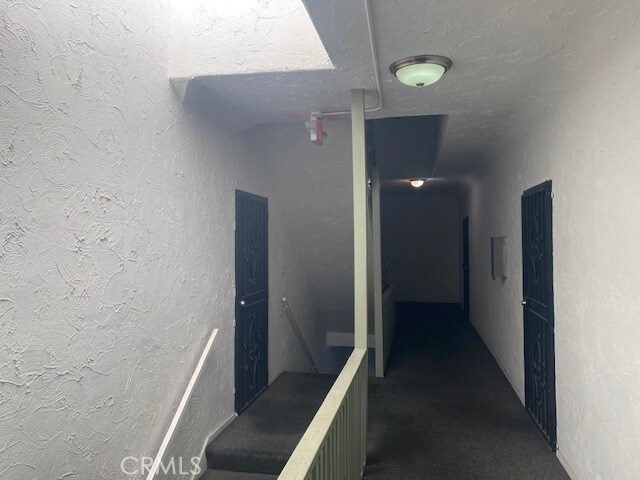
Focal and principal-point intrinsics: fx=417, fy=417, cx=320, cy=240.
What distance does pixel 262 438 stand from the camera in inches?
114

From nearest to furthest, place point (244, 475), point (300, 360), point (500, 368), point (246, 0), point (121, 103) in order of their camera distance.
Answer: point (121, 103), point (246, 0), point (244, 475), point (500, 368), point (300, 360)

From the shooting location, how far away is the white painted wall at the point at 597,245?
65.6 inches

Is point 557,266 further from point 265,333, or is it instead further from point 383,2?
point 265,333

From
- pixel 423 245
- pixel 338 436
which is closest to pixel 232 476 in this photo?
pixel 338 436

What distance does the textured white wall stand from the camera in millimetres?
1454

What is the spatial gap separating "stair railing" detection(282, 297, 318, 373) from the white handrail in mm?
1630

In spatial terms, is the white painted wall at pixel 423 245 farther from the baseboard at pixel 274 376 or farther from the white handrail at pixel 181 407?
the white handrail at pixel 181 407

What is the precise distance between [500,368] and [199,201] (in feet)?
11.4

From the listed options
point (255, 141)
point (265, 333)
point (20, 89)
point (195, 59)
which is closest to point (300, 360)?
point (265, 333)

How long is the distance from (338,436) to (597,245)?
151 centimetres

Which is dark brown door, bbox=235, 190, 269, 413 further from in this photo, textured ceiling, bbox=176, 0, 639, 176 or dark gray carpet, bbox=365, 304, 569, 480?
dark gray carpet, bbox=365, 304, 569, 480

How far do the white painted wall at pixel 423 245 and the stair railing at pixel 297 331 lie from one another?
13.0ft

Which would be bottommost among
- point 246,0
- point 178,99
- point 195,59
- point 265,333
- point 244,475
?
point 244,475

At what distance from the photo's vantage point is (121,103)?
1.96 meters
